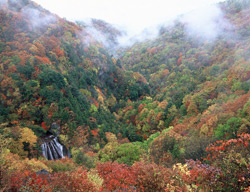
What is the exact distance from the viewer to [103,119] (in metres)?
62.7

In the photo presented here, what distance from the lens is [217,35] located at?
13350cm

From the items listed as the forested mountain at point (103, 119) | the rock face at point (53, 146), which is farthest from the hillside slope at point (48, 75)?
the rock face at point (53, 146)

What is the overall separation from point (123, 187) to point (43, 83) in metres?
41.2

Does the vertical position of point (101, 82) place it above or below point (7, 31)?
below

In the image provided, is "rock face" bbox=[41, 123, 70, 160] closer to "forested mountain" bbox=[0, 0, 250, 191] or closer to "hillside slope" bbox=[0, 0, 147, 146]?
"forested mountain" bbox=[0, 0, 250, 191]

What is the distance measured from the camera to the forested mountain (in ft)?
39.2

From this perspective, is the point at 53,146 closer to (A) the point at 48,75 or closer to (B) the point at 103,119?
(A) the point at 48,75

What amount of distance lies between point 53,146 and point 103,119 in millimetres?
23512

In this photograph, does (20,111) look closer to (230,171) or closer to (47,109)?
(47,109)

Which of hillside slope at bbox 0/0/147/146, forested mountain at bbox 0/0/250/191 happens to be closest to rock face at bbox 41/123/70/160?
forested mountain at bbox 0/0/250/191

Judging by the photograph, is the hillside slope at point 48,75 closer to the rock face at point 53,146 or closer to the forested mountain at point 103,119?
the forested mountain at point 103,119

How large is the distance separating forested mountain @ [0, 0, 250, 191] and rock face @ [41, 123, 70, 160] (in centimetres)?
114

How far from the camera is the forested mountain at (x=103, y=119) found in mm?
11938

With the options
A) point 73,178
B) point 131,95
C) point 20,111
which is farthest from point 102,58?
point 73,178
